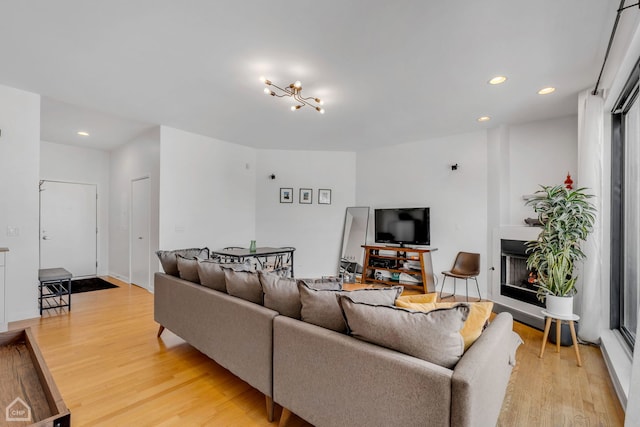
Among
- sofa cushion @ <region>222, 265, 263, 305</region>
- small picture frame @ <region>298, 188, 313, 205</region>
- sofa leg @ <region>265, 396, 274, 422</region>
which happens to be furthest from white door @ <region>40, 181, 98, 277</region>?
sofa leg @ <region>265, 396, 274, 422</region>

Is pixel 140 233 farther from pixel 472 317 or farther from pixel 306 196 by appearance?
pixel 472 317

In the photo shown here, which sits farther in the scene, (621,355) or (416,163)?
(416,163)

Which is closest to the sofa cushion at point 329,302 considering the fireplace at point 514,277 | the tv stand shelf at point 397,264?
the fireplace at point 514,277

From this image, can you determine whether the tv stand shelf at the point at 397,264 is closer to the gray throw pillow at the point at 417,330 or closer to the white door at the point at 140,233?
the gray throw pillow at the point at 417,330

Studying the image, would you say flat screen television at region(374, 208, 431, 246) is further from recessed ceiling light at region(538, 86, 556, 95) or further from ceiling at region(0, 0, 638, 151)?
recessed ceiling light at region(538, 86, 556, 95)

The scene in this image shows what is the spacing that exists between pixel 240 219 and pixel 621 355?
5.39 metres

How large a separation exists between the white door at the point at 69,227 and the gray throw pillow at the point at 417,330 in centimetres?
666

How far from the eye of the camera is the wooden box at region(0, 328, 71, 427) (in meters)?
1.13

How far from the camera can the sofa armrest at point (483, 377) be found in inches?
43.0

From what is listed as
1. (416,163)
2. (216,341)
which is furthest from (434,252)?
(216,341)

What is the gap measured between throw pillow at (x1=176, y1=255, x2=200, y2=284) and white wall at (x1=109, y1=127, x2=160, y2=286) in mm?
2211

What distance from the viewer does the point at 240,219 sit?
5.84 m

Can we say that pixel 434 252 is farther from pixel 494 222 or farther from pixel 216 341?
pixel 216 341

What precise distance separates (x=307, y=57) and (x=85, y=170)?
18.9 feet
